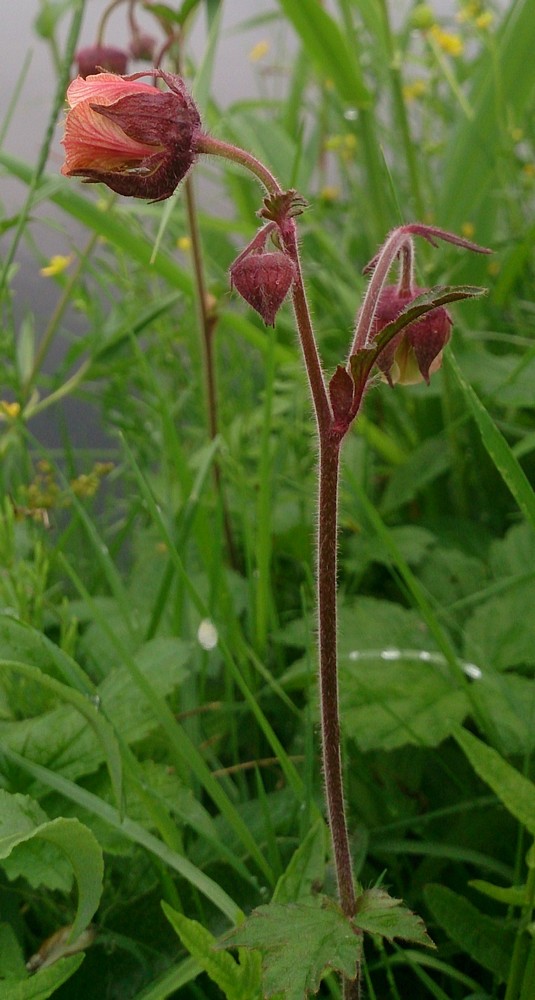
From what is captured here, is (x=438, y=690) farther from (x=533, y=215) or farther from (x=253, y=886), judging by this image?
(x=533, y=215)

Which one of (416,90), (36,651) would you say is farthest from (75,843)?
(416,90)

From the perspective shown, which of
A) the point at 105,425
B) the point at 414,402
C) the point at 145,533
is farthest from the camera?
the point at 105,425

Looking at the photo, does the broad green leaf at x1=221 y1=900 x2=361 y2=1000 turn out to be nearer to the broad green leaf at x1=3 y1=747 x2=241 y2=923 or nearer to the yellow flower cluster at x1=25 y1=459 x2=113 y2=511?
the broad green leaf at x1=3 y1=747 x2=241 y2=923

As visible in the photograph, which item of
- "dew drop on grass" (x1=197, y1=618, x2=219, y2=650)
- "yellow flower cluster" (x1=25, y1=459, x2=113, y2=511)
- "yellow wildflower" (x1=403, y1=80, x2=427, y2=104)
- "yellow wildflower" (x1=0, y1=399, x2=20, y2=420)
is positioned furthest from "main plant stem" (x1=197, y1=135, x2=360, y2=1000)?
"yellow wildflower" (x1=403, y1=80, x2=427, y2=104)

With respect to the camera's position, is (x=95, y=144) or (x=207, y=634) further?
(x=207, y=634)

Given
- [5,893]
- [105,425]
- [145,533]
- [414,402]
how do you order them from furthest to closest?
[105,425] < [414,402] < [145,533] < [5,893]

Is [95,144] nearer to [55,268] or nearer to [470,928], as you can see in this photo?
[470,928]

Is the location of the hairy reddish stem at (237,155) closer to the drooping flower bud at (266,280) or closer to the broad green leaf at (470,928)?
the drooping flower bud at (266,280)

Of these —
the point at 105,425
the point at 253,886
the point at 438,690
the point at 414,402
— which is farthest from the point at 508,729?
the point at 105,425
